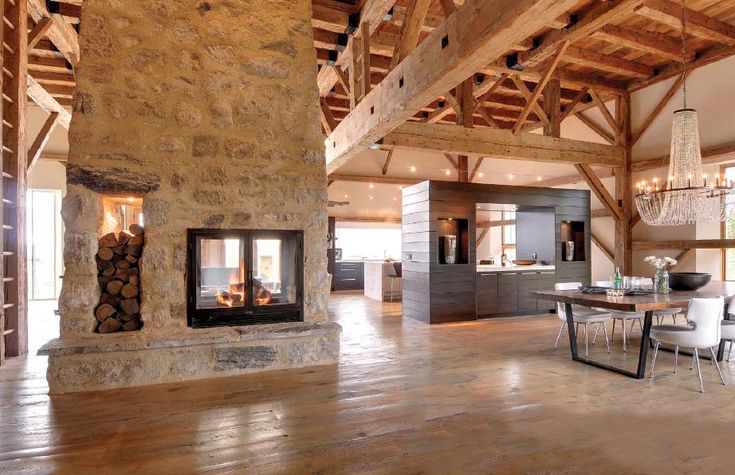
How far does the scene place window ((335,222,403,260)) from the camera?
38.4ft

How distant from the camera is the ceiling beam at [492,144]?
5543 mm

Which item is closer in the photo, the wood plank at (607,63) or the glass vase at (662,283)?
the glass vase at (662,283)

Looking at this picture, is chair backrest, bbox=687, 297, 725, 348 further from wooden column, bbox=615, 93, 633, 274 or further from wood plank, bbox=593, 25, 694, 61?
wooden column, bbox=615, 93, 633, 274

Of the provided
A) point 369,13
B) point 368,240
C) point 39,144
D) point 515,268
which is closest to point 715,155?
point 515,268

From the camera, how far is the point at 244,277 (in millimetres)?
Result: 3949

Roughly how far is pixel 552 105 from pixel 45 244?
1046 centimetres

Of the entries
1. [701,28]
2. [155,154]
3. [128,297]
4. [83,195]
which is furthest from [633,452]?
[701,28]

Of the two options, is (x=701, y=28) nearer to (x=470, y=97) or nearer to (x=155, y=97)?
(x=470, y=97)

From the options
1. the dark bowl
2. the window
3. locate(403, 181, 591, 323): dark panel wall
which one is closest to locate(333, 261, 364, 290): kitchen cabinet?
the window

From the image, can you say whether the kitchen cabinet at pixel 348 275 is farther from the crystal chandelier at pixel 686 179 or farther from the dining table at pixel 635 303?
the crystal chandelier at pixel 686 179

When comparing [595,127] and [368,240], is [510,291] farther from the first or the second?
[368,240]

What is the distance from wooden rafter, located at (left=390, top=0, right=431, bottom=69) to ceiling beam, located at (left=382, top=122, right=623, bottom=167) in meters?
1.63

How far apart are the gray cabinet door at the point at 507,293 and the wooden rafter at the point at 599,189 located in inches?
84.9

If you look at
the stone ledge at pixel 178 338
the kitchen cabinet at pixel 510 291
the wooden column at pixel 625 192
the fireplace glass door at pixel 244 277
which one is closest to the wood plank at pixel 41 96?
the fireplace glass door at pixel 244 277
